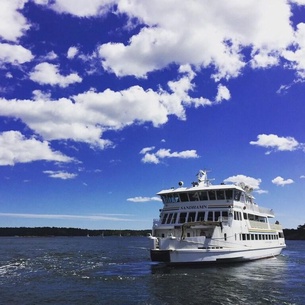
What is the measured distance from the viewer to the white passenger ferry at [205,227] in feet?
105

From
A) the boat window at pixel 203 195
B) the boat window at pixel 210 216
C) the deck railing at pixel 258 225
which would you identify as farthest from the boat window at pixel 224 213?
the deck railing at pixel 258 225

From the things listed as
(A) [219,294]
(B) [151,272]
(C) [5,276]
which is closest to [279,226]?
(B) [151,272]

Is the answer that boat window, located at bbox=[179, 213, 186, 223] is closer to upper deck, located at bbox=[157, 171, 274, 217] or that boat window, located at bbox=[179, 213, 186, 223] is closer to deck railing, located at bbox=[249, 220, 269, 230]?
upper deck, located at bbox=[157, 171, 274, 217]

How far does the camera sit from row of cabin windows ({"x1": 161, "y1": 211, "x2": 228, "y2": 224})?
36.4 meters

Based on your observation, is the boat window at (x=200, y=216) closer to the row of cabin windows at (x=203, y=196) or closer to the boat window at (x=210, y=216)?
the boat window at (x=210, y=216)

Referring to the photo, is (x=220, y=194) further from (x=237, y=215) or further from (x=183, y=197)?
(x=183, y=197)

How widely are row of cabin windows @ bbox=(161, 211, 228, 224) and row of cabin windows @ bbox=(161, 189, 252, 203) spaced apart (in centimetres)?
153

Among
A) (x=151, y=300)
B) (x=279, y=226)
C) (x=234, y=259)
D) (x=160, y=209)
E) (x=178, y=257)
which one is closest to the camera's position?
(x=151, y=300)

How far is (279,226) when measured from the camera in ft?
187

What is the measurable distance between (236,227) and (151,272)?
32.8ft

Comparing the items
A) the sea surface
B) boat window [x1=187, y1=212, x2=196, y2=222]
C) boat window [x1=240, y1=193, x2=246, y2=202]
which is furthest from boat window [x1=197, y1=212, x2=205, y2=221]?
boat window [x1=240, y1=193, x2=246, y2=202]

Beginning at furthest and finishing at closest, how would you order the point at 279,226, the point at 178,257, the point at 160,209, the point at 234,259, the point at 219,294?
the point at 279,226
the point at 160,209
the point at 234,259
the point at 178,257
the point at 219,294

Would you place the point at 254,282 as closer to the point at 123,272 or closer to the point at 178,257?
the point at 178,257

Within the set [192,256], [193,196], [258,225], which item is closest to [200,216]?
[193,196]
